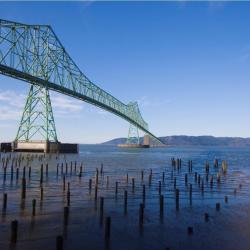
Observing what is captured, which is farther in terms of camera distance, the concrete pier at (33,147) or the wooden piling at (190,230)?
the concrete pier at (33,147)

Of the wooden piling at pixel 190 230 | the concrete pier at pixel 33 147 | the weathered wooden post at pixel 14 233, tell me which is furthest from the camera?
the concrete pier at pixel 33 147

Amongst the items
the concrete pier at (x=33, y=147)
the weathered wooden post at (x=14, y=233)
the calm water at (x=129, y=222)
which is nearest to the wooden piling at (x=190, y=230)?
the calm water at (x=129, y=222)

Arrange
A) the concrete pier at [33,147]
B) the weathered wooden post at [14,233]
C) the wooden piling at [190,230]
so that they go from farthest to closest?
1. the concrete pier at [33,147]
2. the wooden piling at [190,230]
3. the weathered wooden post at [14,233]

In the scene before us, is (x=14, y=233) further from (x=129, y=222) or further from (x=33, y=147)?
(x=33, y=147)

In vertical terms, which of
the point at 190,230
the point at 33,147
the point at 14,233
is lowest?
the point at 190,230

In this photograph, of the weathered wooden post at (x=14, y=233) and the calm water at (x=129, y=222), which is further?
the calm water at (x=129, y=222)

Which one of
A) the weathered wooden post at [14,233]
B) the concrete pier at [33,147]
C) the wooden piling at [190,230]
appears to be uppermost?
the concrete pier at [33,147]

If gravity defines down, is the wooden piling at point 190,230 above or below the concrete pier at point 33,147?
below

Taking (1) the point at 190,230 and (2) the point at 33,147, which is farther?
(2) the point at 33,147

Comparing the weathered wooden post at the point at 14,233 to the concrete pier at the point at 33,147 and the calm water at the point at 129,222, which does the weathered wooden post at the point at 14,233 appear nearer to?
the calm water at the point at 129,222

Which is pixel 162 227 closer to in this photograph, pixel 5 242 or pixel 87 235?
pixel 87 235

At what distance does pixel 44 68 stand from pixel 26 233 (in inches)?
2428

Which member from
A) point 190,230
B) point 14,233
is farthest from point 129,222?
point 14,233

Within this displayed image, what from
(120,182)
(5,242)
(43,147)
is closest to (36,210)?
(5,242)
